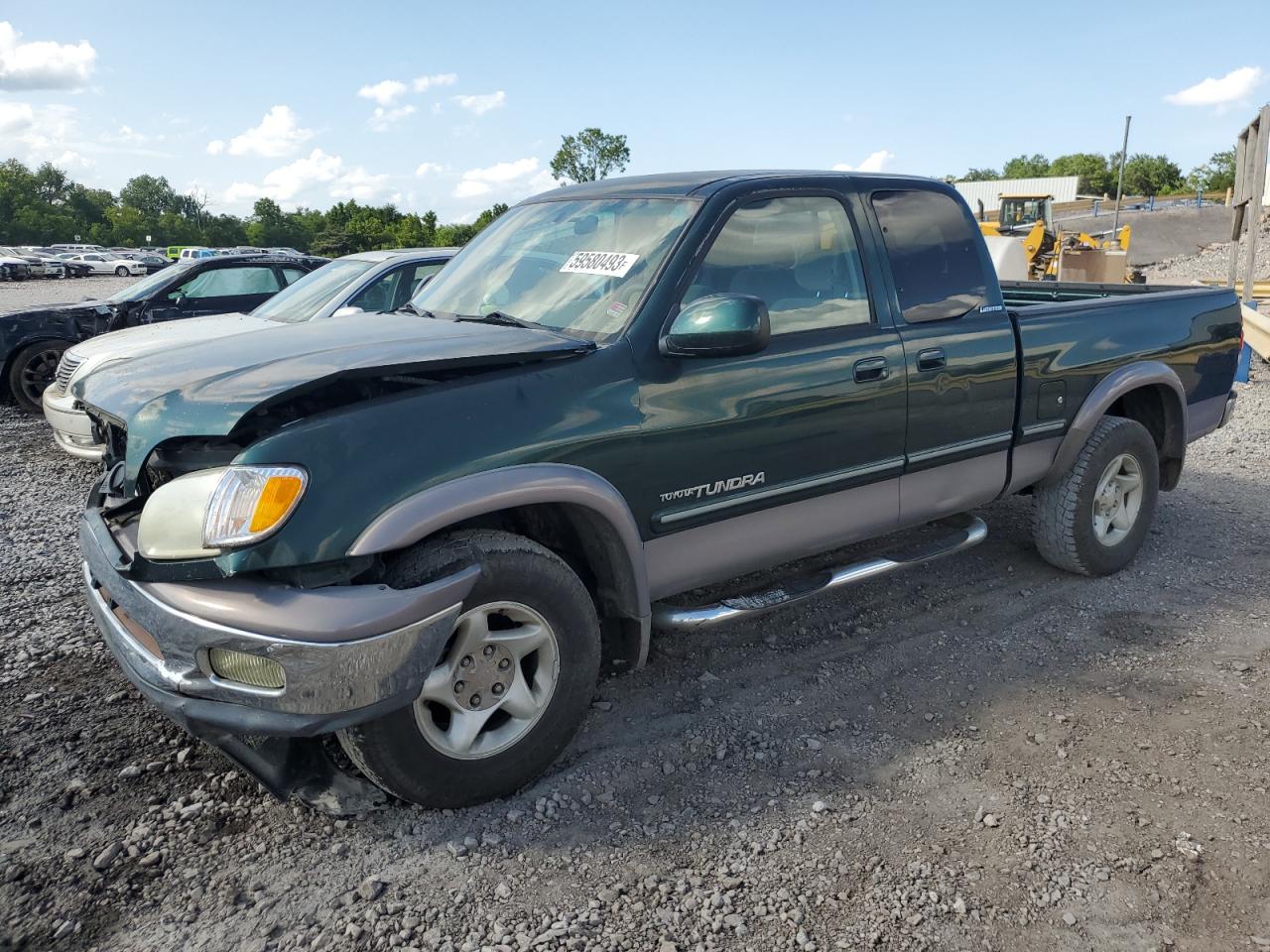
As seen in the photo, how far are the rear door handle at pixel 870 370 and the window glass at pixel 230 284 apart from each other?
8102mm

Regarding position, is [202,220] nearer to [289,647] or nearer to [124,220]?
[124,220]

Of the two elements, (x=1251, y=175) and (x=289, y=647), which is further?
(x=1251, y=175)

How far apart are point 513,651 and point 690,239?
155 centimetres

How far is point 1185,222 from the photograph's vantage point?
41344 mm

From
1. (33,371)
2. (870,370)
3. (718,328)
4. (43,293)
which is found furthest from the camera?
(43,293)

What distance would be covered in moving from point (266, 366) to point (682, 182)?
1.75 meters

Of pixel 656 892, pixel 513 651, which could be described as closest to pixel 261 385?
pixel 513 651

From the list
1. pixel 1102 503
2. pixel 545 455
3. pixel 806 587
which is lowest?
pixel 1102 503

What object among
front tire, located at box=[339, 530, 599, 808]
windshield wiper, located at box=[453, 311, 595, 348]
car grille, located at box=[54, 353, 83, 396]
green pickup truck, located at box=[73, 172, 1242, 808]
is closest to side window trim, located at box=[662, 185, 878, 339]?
green pickup truck, located at box=[73, 172, 1242, 808]

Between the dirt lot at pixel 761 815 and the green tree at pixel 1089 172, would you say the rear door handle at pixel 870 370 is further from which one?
the green tree at pixel 1089 172

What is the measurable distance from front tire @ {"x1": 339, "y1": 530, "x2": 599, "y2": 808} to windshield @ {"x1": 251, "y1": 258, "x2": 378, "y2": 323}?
5224mm

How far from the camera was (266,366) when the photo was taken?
2881 mm

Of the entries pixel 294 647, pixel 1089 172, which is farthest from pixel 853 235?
pixel 1089 172

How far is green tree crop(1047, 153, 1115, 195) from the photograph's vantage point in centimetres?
9562
